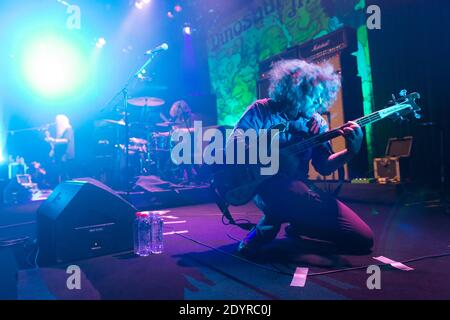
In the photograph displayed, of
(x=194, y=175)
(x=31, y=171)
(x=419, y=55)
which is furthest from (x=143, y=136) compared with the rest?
(x=419, y=55)

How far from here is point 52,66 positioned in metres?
8.77

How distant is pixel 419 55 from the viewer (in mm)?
5043

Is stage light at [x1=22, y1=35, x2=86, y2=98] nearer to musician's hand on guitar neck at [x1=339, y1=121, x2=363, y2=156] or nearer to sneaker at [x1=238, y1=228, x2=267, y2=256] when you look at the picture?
sneaker at [x1=238, y1=228, x2=267, y2=256]

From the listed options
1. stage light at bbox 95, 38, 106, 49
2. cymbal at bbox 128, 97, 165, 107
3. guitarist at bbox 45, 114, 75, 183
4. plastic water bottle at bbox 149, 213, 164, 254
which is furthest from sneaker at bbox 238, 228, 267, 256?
stage light at bbox 95, 38, 106, 49

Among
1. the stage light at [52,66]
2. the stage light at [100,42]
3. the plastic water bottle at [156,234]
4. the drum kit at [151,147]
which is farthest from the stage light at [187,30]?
the plastic water bottle at [156,234]

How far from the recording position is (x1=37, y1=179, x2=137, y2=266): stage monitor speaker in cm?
233

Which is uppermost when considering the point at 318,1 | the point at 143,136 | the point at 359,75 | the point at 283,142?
the point at 318,1

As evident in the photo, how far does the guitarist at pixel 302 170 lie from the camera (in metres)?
2.34

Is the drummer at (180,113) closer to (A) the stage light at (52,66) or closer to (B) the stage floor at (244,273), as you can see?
(A) the stage light at (52,66)

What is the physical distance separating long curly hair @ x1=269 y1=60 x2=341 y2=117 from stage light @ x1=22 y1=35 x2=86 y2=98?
7422 mm

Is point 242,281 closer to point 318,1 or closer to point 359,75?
point 359,75

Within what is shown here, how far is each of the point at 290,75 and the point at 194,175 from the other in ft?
14.2

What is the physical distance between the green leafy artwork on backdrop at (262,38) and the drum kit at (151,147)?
2.40 meters

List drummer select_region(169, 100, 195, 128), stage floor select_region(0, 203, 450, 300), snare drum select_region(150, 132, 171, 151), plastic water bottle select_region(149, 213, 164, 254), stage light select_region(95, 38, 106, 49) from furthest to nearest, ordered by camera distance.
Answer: stage light select_region(95, 38, 106, 49)
drummer select_region(169, 100, 195, 128)
snare drum select_region(150, 132, 171, 151)
plastic water bottle select_region(149, 213, 164, 254)
stage floor select_region(0, 203, 450, 300)
